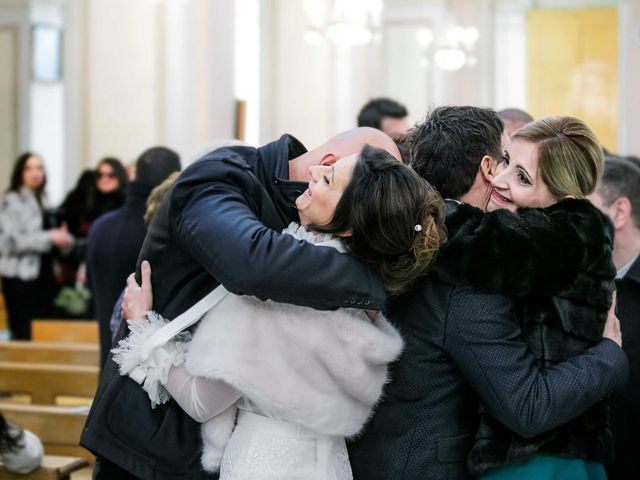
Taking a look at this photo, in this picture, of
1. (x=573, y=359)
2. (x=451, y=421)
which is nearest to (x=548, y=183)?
(x=573, y=359)

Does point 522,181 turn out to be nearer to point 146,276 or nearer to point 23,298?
point 146,276

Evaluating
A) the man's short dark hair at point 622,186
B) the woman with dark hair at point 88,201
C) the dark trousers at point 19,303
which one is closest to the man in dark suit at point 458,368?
the man's short dark hair at point 622,186

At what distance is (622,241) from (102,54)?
8.21 metres

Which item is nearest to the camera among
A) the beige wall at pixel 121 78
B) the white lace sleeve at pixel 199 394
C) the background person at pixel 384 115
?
the white lace sleeve at pixel 199 394

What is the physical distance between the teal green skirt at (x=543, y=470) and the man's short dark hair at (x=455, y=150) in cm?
65

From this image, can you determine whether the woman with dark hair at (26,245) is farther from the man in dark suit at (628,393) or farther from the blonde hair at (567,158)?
the blonde hair at (567,158)

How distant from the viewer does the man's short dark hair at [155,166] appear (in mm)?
4832

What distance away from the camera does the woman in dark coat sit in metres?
2.29

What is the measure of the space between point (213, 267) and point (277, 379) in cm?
28

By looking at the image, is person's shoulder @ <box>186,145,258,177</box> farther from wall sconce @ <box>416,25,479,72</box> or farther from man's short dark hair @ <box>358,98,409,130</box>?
wall sconce @ <box>416,25,479,72</box>

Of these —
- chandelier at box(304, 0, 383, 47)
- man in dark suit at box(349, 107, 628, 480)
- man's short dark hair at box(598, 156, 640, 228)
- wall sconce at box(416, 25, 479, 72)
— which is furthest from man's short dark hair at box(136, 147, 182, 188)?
wall sconce at box(416, 25, 479, 72)

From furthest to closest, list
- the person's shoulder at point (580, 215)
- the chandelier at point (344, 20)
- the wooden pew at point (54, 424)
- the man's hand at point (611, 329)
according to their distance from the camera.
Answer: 1. the chandelier at point (344, 20)
2. the wooden pew at point (54, 424)
3. the man's hand at point (611, 329)
4. the person's shoulder at point (580, 215)

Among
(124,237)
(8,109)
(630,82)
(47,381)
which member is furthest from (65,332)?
(8,109)

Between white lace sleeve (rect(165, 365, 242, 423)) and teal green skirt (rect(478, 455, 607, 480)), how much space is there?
0.65 metres
